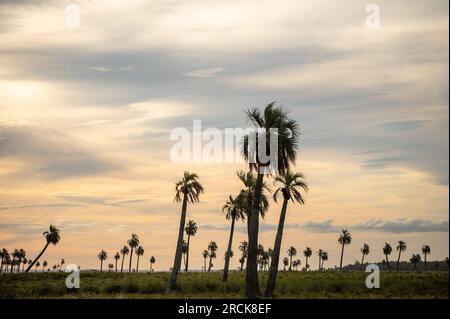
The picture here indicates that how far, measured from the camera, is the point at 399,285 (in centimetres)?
4878

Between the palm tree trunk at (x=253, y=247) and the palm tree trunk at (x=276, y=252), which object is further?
the palm tree trunk at (x=276, y=252)

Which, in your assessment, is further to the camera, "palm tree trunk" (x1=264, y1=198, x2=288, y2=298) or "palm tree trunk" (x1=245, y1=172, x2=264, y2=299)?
"palm tree trunk" (x1=264, y1=198, x2=288, y2=298)

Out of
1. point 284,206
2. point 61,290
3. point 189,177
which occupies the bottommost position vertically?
point 61,290

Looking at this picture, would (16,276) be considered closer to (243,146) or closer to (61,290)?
(61,290)

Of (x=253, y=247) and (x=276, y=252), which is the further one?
(x=276, y=252)

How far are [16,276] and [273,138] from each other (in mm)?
45760

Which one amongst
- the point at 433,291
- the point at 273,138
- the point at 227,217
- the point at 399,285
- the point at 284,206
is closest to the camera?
the point at 273,138

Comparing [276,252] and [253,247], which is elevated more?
[253,247]
